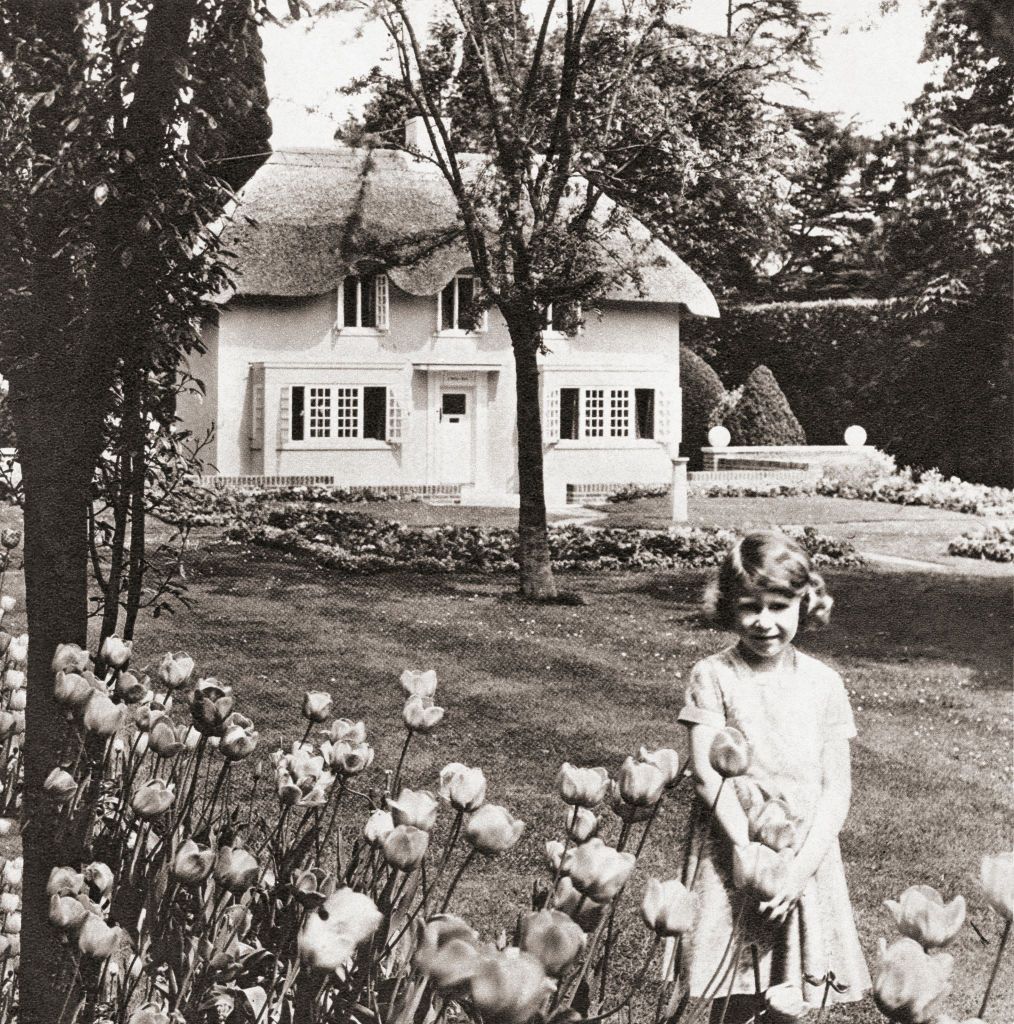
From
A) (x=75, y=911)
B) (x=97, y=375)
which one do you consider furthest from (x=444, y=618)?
(x=75, y=911)

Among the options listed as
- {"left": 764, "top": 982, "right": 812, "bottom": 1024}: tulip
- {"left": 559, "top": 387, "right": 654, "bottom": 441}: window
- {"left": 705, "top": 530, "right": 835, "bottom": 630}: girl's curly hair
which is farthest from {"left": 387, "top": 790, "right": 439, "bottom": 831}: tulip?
{"left": 559, "top": 387, "right": 654, "bottom": 441}: window

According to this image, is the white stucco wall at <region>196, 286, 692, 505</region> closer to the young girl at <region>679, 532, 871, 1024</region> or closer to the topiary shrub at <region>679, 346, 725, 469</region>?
the topiary shrub at <region>679, 346, 725, 469</region>

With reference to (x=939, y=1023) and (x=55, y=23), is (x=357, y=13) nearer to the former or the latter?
(x=55, y=23)

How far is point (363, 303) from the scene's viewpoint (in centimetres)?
1925

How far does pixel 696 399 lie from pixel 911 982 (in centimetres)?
2162

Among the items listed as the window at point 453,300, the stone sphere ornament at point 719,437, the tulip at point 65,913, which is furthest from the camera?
the stone sphere ornament at point 719,437

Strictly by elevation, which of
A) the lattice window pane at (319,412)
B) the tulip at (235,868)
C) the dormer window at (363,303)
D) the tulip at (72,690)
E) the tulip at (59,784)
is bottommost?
the tulip at (235,868)

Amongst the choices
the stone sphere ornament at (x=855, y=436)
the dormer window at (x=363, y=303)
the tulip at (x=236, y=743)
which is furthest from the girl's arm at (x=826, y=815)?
the dormer window at (x=363, y=303)

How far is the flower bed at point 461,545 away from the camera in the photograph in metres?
10.7

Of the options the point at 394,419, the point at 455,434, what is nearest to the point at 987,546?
the point at 394,419

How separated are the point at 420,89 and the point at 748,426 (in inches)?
509

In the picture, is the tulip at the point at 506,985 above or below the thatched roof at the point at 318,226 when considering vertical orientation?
below

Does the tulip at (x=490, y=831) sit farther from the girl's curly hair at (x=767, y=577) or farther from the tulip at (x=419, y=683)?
the girl's curly hair at (x=767, y=577)

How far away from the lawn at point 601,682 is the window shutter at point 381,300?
9.24m
